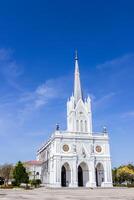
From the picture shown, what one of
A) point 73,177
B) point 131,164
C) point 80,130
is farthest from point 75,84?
point 131,164

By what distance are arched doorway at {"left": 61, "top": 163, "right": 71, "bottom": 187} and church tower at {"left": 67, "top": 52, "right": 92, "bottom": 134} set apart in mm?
8709

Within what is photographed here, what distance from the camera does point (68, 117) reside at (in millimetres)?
69000

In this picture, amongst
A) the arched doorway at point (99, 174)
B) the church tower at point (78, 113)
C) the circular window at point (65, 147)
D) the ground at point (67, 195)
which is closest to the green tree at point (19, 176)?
the circular window at point (65, 147)

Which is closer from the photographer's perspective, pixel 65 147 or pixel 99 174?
pixel 65 147

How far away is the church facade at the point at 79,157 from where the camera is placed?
2322 inches

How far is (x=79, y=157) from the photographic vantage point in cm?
6047

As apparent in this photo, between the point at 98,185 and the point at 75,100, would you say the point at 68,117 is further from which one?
the point at 98,185

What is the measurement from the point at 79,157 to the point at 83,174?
14.0 ft

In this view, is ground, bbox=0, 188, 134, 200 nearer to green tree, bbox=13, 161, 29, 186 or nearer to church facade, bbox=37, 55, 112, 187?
green tree, bbox=13, 161, 29, 186

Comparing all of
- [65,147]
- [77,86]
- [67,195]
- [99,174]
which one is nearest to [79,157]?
[65,147]

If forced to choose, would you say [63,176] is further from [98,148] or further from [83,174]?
[98,148]

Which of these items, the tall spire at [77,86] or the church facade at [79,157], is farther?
the tall spire at [77,86]

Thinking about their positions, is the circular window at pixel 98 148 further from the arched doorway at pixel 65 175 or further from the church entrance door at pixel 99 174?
the arched doorway at pixel 65 175

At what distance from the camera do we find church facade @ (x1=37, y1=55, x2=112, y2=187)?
193ft
